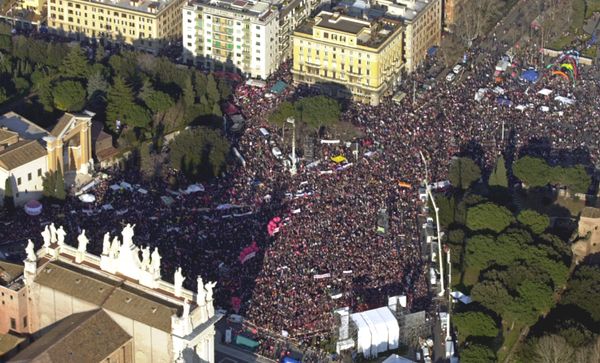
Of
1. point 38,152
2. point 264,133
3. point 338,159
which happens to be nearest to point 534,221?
point 338,159

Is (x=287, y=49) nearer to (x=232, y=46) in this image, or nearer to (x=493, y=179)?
(x=232, y=46)

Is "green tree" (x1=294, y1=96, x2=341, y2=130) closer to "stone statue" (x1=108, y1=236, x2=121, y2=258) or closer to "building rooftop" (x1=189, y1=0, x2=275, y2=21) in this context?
"building rooftop" (x1=189, y1=0, x2=275, y2=21)

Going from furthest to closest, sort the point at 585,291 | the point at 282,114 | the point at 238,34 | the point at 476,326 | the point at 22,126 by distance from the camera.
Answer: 1. the point at 238,34
2. the point at 282,114
3. the point at 22,126
4. the point at 585,291
5. the point at 476,326

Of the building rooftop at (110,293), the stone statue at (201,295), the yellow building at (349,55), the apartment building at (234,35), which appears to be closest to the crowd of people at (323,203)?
the yellow building at (349,55)

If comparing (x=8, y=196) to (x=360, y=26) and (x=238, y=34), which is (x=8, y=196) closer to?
(x=238, y=34)

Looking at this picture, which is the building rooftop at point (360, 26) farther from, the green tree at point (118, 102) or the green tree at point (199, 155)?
the green tree at point (199, 155)

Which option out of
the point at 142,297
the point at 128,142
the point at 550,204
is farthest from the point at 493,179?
the point at 142,297

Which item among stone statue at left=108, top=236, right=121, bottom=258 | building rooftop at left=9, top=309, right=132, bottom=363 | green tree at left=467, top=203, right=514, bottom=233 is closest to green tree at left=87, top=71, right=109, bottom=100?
green tree at left=467, top=203, right=514, bottom=233
